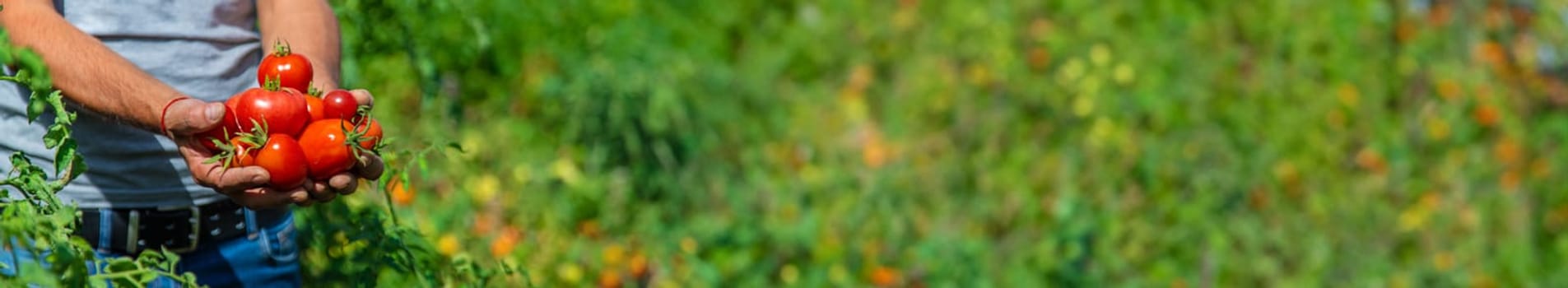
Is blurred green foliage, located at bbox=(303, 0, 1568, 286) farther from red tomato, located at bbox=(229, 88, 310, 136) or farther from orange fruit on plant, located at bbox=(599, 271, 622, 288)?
red tomato, located at bbox=(229, 88, 310, 136)

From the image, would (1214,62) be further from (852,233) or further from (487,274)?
(487,274)

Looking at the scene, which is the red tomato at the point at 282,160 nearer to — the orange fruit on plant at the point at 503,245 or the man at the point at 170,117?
the man at the point at 170,117

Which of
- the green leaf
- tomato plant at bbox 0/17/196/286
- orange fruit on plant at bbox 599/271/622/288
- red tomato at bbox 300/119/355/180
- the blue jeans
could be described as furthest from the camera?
orange fruit on plant at bbox 599/271/622/288

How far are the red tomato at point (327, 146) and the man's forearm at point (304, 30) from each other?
258 mm

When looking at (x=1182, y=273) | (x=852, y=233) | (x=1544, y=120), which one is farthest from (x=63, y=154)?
(x=1544, y=120)

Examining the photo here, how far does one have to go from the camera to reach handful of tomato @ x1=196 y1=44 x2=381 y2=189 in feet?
5.27

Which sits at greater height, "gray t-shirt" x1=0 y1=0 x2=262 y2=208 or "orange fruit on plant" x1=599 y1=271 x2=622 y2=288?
"orange fruit on plant" x1=599 y1=271 x2=622 y2=288

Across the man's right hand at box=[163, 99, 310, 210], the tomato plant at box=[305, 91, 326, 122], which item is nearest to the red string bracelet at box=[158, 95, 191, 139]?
the man's right hand at box=[163, 99, 310, 210]

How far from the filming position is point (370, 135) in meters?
1.67

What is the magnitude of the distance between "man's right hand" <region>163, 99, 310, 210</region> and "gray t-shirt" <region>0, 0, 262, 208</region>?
0.59ft

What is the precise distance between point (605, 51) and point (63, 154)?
2.88 m

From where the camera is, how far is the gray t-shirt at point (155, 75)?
180cm

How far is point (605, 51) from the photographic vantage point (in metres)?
4.40

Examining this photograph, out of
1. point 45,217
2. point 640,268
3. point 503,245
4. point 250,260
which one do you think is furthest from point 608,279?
point 45,217
